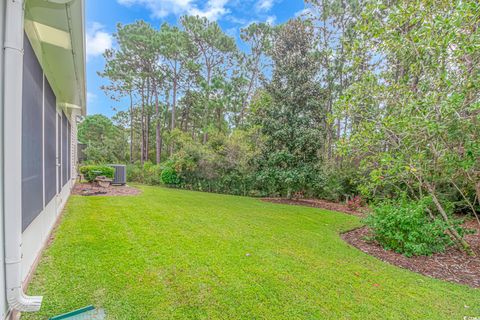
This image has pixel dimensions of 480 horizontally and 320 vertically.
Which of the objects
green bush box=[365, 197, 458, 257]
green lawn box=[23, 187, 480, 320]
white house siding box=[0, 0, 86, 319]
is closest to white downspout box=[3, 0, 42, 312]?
white house siding box=[0, 0, 86, 319]

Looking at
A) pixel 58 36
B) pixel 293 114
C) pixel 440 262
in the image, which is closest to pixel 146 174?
pixel 293 114

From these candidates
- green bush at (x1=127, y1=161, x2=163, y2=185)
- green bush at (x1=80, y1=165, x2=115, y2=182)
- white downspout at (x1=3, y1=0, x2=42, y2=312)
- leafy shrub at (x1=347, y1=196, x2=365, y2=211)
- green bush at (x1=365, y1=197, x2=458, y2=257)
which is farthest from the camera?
green bush at (x1=127, y1=161, x2=163, y2=185)

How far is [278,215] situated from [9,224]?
6.28 m

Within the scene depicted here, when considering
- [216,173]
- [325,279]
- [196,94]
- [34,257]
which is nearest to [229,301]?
[325,279]

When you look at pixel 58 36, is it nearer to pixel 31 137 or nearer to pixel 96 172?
pixel 31 137

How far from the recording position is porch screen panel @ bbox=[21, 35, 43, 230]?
8.34ft

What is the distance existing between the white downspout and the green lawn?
0.60 metres

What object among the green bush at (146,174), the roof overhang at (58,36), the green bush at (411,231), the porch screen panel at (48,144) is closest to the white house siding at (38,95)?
the roof overhang at (58,36)

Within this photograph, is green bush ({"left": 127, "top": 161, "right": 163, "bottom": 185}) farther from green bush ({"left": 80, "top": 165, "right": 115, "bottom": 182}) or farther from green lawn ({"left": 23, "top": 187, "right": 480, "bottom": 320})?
green lawn ({"left": 23, "top": 187, "right": 480, "bottom": 320})

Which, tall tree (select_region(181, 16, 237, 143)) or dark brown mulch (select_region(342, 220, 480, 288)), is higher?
tall tree (select_region(181, 16, 237, 143))

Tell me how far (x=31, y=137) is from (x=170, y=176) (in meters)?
10.8

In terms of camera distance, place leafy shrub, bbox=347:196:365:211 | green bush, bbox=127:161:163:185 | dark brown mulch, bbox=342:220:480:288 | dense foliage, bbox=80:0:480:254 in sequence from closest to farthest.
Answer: dark brown mulch, bbox=342:220:480:288 < dense foliage, bbox=80:0:480:254 < leafy shrub, bbox=347:196:365:211 < green bush, bbox=127:161:163:185

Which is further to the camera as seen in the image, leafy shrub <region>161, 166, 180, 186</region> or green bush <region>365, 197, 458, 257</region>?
leafy shrub <region>161, 166, 180, 186</region>

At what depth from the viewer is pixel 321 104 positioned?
397 inches
